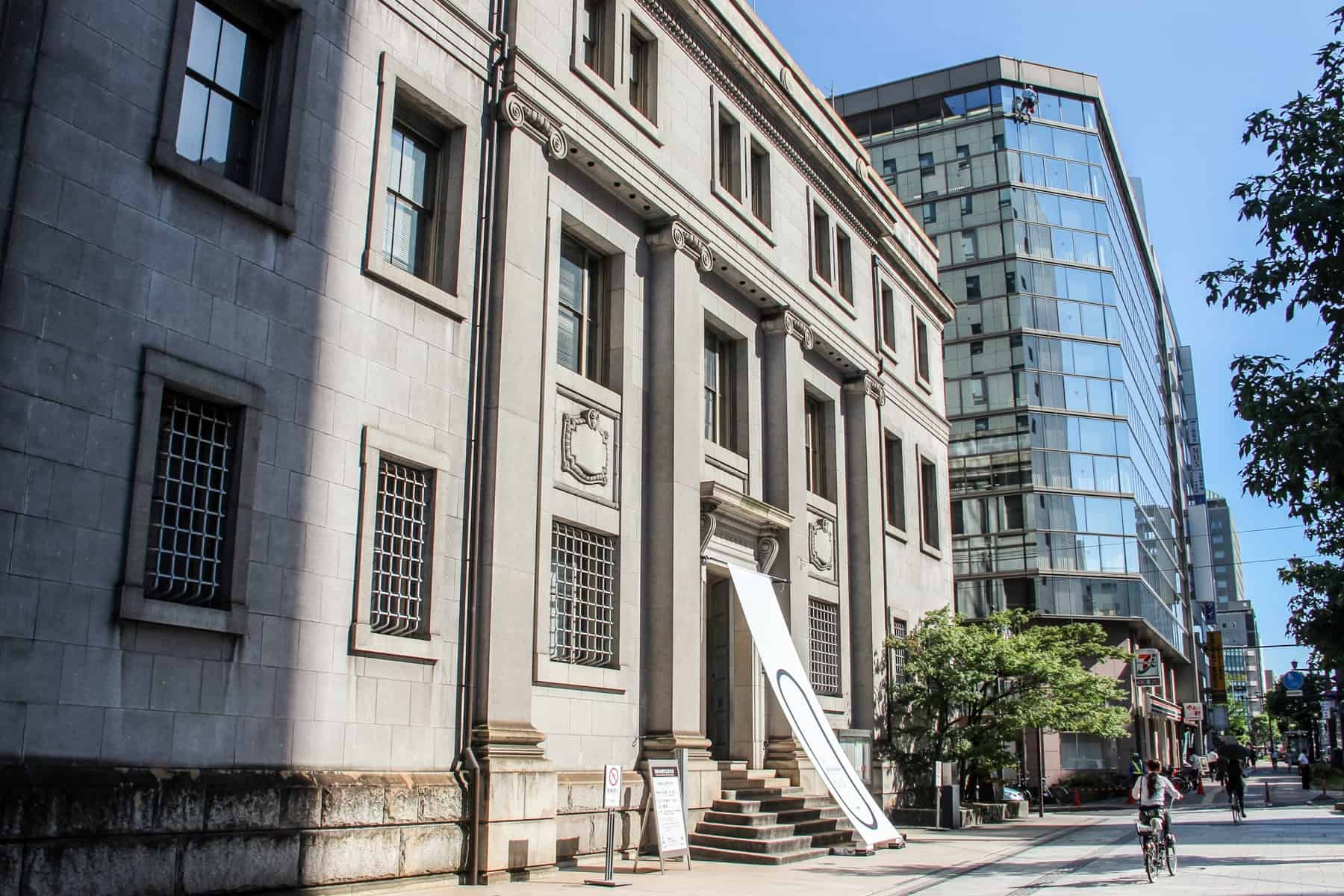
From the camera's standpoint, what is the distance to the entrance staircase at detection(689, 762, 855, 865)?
18.5 metres

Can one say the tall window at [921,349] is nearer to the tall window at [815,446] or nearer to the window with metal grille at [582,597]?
the tall window at [815,446]

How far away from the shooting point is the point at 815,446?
92.8 feet

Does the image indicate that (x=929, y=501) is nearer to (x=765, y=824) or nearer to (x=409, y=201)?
(x=765, y=824)

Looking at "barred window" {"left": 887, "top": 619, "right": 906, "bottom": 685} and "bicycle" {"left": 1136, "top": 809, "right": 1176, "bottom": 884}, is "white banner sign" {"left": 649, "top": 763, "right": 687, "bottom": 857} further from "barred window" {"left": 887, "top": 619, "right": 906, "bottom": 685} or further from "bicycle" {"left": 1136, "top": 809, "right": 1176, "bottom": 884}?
"barred window" {"left": 887, "top": 619, "right": 906, "bottom": 685}

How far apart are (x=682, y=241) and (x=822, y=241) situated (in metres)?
8.80

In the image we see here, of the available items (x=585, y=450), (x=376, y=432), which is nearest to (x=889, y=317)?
(x=585, y=450)

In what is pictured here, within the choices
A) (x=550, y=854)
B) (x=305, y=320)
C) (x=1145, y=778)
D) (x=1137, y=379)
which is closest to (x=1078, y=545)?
(x=1137, y=379)

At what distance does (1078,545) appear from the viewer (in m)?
55.8

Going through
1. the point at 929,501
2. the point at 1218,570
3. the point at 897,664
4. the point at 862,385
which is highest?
the point at 1218,570

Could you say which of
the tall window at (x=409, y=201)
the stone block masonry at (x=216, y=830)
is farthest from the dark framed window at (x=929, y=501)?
the stone block masonry at (x=216, y=830)

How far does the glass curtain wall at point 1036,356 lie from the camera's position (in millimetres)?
56062

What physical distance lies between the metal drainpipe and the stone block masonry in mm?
362

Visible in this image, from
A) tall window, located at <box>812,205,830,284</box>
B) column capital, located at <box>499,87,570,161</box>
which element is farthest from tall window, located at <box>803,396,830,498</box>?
column capital, located at <box>499,87,570,161</box>

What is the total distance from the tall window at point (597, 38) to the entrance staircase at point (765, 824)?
43.0 ft
